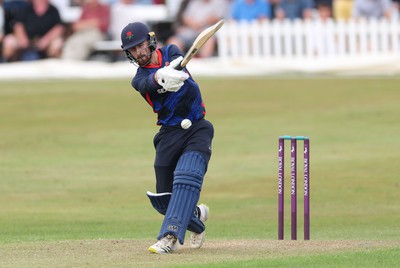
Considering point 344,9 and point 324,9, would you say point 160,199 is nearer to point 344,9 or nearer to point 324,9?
point 324,9

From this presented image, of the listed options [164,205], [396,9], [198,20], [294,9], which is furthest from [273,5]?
[164,205]

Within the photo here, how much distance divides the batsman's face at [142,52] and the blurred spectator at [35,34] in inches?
763

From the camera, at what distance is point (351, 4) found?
2873cm

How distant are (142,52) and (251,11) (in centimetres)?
1950

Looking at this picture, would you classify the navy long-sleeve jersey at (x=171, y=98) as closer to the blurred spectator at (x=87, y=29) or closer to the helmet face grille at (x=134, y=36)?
the helmet face grille at (x=134, y=36)

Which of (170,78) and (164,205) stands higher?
(170,78)

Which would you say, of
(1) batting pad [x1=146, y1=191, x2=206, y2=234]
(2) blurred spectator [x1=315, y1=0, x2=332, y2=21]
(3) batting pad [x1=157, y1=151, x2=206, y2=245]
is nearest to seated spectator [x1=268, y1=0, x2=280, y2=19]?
(2) blurred spectator [x1=315, y1=0, x2=332, y2=21]

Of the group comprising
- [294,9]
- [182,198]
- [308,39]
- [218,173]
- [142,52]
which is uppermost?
[294,9]

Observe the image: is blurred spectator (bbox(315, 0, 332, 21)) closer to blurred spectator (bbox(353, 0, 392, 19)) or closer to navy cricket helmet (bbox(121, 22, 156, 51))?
blurred spectator (bbox(353, 0, 392, 19))

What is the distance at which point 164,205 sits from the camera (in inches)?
383

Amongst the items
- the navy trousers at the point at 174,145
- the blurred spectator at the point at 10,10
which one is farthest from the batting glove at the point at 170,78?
the blurred spectator at the point at 10,10

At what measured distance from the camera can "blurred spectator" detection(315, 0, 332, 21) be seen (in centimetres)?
2822

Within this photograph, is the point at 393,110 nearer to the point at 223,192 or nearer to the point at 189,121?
the point at 223,192

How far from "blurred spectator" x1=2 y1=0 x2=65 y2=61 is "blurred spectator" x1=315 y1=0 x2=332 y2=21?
624cm
